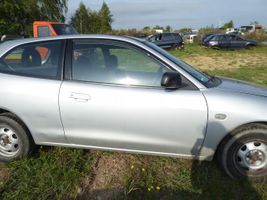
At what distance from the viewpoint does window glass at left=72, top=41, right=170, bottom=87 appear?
291cm

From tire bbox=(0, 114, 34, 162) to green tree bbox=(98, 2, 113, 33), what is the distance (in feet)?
151

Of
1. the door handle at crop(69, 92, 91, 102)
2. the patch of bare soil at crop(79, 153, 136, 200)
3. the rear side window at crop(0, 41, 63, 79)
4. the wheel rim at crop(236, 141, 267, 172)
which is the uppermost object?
the rear side window at crop(0, 41, 63, 79)

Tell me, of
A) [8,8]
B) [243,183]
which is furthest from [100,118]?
[8,8]

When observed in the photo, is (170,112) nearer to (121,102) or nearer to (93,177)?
(121,102)

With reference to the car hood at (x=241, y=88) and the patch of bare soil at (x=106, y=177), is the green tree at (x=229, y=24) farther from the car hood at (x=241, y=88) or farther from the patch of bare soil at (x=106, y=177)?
the patch of bare soil at (x=106, y=177)

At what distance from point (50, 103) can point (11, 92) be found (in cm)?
50

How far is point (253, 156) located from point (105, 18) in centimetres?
4928

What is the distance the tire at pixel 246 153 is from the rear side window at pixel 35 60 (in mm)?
2049

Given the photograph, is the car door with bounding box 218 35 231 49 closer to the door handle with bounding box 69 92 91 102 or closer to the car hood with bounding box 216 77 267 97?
the car hood with bounding box 216 77 267 97

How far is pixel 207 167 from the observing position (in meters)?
3.23

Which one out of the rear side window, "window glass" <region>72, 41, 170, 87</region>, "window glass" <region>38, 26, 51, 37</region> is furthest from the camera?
"window glass" <region>38, 26, 51, 37</region>

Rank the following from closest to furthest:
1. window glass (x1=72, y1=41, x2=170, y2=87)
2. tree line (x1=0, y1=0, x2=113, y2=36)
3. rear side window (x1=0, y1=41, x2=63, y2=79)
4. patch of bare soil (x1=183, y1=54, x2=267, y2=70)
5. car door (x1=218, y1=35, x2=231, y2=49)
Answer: window glass (x1=72, y1=41, x2=170, y2=87) < rear side window (x1=0, y1=41, x2=63, y2=79) < patch of bare soil (x1=183, y1=54, x2=267, y2=70) < car door (x1=218, y1=35, x2=231, y2=49) < tree line (x1=0, y1=0, x2=113, y2=36)

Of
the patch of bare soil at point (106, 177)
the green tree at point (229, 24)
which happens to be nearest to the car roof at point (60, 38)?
the patch of bare soil at point (106, 177)

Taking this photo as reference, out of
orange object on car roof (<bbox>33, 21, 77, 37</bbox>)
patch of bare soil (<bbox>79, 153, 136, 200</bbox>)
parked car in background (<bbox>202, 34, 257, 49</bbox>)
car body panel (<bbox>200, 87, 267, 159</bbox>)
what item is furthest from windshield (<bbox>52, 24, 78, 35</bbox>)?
parked car in background (<bbox>202, 34, 257, 49</bbox>)
